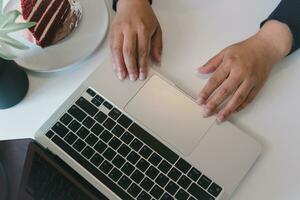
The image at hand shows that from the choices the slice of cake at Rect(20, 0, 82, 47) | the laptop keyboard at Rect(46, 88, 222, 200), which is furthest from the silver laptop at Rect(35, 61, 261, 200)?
the slice of cake at Rect(20, 0, 82, 47)

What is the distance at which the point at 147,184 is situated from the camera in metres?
0.59

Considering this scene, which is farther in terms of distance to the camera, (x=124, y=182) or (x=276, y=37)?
(x=276, y=37)

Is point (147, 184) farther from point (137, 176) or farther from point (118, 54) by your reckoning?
point (118, 54)

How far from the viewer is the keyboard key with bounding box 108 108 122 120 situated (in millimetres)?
634

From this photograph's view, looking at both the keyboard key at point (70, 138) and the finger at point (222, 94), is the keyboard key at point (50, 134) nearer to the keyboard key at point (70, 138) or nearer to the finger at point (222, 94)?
the keyboard key at point (70, 138)

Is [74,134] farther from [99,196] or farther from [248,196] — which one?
[248,196]

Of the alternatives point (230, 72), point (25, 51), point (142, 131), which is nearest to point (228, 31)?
point (230, 72)

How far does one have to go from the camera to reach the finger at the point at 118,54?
26.3 inches

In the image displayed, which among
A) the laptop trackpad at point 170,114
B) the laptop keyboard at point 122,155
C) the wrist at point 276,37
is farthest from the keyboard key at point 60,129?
the wrist at point 276,37

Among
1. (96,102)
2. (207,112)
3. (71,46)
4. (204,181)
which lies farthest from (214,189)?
(71,46)

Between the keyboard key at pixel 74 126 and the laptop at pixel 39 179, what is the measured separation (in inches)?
2.0

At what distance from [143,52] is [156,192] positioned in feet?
0.78

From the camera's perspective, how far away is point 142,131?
62 cm

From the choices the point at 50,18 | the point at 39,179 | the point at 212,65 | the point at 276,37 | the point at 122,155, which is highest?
the point at 276,37
